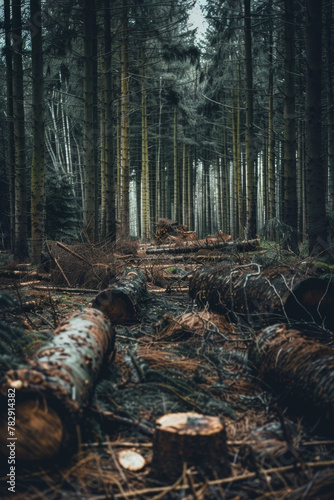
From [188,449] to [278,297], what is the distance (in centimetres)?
266

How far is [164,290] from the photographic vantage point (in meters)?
7.46

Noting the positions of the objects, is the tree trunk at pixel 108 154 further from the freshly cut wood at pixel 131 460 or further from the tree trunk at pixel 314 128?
the freshly cut wood at pixel 131 460

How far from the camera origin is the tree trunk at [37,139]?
986cm

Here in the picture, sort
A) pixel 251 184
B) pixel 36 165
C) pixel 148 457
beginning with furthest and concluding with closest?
1. pixel 251 184
2. pixel 36 165
3. pixel 148 457

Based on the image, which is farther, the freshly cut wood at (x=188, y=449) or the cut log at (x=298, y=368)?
the cut log at (x=298, y=368)

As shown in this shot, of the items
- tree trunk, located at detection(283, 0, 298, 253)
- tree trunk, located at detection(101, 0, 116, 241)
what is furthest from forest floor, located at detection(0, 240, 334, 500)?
tree trunk, located at detection(101, 0, 116, 241)

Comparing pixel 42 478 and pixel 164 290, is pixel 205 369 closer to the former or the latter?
pixel 42 478

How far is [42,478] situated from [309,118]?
23.3 feet

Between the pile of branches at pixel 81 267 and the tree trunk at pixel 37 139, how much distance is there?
2.08 meters

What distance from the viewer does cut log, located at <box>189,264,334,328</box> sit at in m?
4.52

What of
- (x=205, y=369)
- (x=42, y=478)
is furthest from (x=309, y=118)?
(x=42, y=478)

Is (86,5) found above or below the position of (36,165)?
above

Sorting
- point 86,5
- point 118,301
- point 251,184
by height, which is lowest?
point 118,301

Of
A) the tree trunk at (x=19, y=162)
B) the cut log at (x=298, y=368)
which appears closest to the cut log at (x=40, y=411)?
the cut log at (x=298, y=368)
